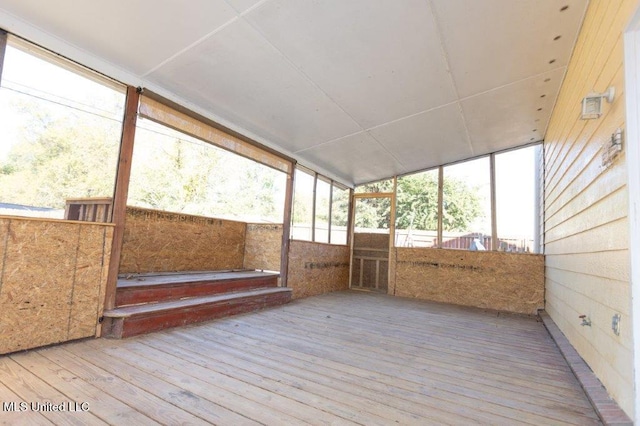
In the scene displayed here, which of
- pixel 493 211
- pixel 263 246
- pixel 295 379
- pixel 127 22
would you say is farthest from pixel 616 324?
pixel 263 246

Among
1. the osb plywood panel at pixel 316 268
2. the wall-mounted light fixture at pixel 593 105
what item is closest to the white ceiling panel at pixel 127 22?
the wall-mounted light fixture at pixel 593 105

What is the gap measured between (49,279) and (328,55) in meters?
2.90

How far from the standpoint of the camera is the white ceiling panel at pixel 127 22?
2049mm

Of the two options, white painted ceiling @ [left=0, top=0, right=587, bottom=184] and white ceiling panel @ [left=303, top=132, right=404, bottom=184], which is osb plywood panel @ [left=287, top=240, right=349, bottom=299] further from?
white painted ceiling @ [left=0, top=0, right=587, bottom=184]

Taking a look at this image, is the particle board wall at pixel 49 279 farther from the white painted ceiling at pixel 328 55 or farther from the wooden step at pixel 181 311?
the white painted ceiling at pixel 328 55

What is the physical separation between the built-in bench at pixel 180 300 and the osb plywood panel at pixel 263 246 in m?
0.93

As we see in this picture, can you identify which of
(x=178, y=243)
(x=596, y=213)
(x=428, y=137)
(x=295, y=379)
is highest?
(x=428, y=137)

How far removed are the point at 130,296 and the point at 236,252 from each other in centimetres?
297

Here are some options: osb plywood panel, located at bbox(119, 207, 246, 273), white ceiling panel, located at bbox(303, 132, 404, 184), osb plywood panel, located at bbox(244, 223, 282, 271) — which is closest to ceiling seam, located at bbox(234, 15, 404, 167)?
white ceiling panel, located at bbox(303, 132, 404, 184)

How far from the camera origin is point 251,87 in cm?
312

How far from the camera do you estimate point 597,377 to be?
2.10 meters

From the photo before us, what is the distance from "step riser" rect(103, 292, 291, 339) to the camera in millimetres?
2725

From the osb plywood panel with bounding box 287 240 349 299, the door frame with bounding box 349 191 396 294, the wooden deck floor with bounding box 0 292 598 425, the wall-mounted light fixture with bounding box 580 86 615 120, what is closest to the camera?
the wooden deck floor with bounding box 0 292 598 425

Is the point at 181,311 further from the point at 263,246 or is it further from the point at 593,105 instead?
the point at 593,105
